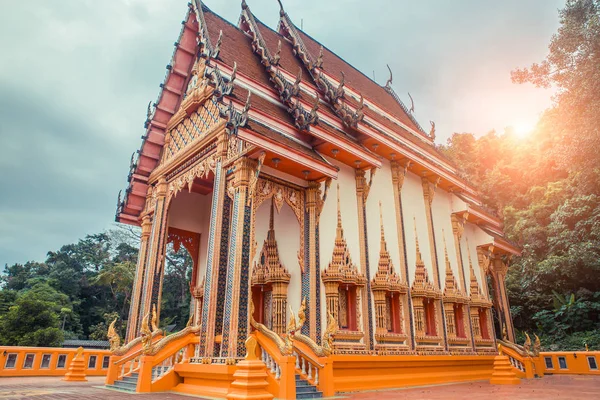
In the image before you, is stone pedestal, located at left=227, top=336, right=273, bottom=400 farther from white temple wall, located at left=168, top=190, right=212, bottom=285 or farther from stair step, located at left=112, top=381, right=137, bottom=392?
white temple wall, located at left=168, top=190, right=212, bottom=285

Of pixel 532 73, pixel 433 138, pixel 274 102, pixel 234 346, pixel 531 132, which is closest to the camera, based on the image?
pixel 234 346

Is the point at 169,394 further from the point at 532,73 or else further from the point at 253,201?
the point at 532,73

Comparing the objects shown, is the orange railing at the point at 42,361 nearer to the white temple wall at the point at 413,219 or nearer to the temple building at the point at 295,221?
the temple building at the point at 295,221

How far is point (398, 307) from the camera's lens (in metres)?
9.04

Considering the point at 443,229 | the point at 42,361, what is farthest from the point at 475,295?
the point at 42,361

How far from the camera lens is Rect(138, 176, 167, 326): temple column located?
872 centimetres

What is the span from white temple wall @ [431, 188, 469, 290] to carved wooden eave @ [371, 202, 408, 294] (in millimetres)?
2145

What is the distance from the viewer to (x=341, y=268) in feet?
26.1

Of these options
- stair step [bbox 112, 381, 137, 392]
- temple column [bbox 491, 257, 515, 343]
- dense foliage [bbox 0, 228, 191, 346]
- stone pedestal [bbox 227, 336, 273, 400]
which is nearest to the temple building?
temple column [bbox 491, 257, 515, 343]

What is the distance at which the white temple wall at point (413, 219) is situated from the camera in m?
9.96

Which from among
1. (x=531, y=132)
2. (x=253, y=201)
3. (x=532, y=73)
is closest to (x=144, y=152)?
(x=253, y=201)

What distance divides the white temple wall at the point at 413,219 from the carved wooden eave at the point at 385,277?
667mm

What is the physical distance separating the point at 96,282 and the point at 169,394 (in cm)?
2721

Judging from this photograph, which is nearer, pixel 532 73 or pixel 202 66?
pixel 202 66
